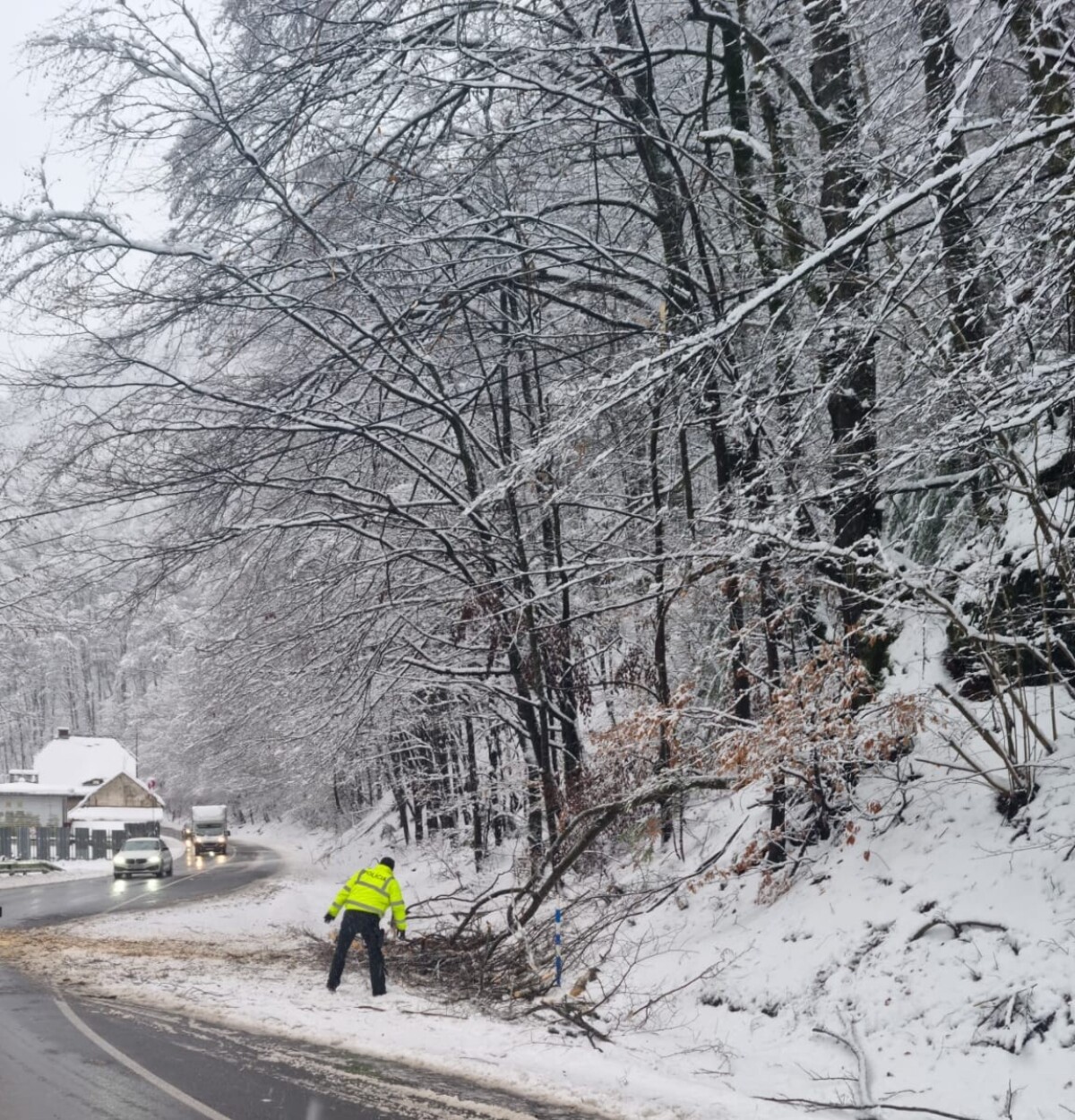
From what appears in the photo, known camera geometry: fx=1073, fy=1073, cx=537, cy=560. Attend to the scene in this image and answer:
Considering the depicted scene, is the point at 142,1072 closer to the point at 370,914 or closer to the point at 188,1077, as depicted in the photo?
the point at 188,1077

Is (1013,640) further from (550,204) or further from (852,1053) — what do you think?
(550,204)

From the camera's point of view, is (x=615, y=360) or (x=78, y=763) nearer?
(x=615, y=360)

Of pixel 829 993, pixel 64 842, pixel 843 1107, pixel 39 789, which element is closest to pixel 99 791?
pixel 39 789

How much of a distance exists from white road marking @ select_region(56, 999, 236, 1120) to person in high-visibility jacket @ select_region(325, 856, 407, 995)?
2.80 m

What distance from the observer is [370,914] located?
12.1 m

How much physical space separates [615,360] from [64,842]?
46576 millimetres

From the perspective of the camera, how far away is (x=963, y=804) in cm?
869

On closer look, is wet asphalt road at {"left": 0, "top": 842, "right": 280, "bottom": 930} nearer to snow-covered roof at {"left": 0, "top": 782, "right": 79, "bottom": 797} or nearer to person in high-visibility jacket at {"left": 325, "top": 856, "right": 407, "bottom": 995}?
person in high-visibility jacket at {"left": 325, "top": 856, "right": 407, "bottom": 995}

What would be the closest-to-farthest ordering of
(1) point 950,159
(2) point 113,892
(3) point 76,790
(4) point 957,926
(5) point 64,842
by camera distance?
1. (4) point 957,926
2. (1) point 950,159
3. (2) point 113,892
4. (5) point 64,842
5. (3) point 76,790

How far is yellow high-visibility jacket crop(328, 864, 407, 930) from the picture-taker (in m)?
12.2

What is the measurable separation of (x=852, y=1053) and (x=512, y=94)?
8890 millimetres

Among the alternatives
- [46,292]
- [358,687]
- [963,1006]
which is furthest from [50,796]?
[963,1006]

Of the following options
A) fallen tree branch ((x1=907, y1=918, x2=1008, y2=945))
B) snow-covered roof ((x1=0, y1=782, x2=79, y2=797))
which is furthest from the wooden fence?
fallen tree branch ((x1=907, y1=918, x2=1008, y2=945))

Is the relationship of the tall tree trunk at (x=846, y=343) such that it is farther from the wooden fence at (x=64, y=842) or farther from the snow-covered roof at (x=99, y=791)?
the snow-covered roof at (x=99, y=791)
